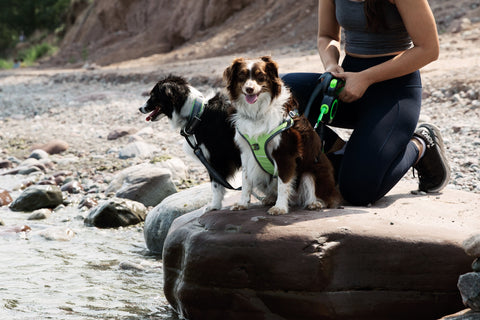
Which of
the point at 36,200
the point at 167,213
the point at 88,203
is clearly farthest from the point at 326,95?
the point at 36,200

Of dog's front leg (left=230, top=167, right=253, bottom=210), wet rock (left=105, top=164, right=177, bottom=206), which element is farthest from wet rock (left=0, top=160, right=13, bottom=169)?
dog's front leg (left=230, top=167, right=253, bottom=210)

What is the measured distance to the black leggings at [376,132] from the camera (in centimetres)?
427

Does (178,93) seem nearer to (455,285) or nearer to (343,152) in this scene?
(343,152)

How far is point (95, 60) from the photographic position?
2483 centimetres

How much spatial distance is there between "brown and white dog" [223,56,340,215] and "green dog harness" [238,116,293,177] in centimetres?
1

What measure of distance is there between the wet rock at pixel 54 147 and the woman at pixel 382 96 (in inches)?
256

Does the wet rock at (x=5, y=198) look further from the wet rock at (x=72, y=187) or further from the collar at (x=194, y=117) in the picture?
the collar at (x=194, y=117)

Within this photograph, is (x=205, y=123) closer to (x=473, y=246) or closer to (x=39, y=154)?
(x=473, y=246)

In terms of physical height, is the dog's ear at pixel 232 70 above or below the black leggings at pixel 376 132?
above

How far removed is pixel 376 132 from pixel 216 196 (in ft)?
4.03

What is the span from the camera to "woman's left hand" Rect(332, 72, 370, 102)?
435 centimetres

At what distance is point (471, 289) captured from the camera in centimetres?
325

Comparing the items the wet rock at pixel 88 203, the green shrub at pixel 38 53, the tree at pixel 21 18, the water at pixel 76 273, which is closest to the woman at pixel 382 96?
the water at pixel 76 273

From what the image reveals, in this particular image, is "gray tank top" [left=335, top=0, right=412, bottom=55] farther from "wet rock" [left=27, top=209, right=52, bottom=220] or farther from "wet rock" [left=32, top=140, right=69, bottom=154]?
"wet rock" [left=32, top=140, right=69, bottom=154]
